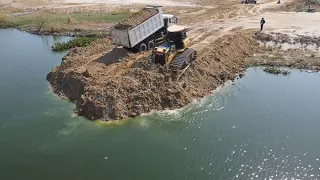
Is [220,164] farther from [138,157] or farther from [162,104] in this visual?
[162,104]

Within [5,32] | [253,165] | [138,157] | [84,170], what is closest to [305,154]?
[253,165]

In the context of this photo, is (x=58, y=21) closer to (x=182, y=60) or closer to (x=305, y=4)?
(x=182, y=60)

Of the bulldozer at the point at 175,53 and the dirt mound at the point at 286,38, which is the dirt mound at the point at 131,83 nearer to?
the bulldozer at the point at 175,53

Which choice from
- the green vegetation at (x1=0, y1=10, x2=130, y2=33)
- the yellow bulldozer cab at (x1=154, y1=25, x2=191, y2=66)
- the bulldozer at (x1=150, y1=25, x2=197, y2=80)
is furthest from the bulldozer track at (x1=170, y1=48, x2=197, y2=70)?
the green vegetation at (x1=0, y1=10, x2=130, y2=33)

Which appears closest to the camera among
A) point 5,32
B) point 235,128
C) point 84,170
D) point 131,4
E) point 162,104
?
point 84,170

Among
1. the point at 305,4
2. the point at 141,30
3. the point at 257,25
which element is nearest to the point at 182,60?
the point at 141,30

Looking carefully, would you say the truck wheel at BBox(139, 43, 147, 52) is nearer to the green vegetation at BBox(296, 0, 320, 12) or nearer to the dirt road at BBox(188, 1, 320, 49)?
the dirt road at BBox(188, 1, 320, 49)

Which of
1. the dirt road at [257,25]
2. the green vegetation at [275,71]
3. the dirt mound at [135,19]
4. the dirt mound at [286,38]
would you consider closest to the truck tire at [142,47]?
the dirt mound at [135,19]
